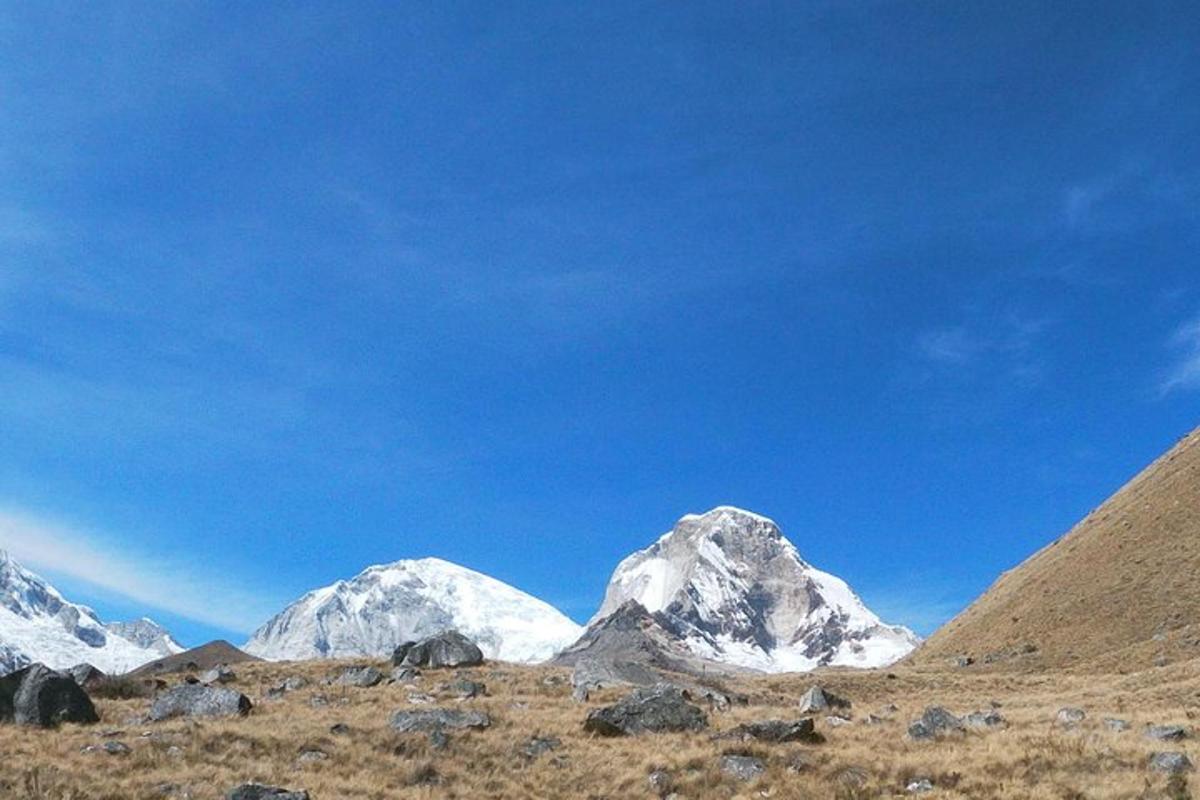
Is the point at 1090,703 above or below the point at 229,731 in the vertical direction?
above

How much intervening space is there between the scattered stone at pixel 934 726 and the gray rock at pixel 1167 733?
19.3 feet

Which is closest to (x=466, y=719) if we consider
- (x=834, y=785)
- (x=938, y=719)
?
(x=834, y=785)

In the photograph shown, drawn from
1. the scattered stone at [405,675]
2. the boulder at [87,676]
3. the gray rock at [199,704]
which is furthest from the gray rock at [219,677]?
the gray rock at [199,704]

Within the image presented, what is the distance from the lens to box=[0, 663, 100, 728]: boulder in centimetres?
3039

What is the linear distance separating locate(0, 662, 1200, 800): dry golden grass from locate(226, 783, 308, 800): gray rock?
961 mm

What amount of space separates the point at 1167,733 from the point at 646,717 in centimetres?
1747

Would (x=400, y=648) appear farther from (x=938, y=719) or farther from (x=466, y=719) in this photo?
(x=938, y=719)

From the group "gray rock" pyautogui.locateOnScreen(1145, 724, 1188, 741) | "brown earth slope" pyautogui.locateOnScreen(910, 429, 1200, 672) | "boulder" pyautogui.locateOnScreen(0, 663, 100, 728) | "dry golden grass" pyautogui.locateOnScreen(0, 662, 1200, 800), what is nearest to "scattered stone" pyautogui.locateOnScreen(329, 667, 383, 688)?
"dry golden grass" pyautogui.locateOnScreen(0, 662, 1200, 800)

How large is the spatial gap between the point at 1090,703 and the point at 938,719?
15.4m

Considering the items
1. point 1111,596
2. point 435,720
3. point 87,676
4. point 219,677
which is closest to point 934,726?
point 435,720

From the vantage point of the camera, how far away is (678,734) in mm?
30266

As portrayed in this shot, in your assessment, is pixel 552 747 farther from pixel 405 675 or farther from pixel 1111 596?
pixel 1111 596

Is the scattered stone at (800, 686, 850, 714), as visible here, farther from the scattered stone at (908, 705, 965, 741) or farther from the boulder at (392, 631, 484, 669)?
the boulder at (392, 631, 484, 669)

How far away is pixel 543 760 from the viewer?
1081 inches
